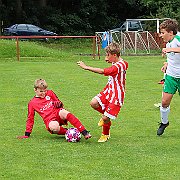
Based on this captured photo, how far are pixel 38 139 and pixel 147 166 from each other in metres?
2.29

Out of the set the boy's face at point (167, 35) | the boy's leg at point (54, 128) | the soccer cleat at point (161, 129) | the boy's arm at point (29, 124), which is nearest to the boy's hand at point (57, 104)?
the boy's leg at point (54, 128)

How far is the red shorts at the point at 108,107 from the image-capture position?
867 cm

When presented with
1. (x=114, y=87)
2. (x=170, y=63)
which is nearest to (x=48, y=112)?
(x=114, y=87)

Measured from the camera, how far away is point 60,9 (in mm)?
53688

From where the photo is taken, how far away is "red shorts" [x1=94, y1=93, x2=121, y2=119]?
8.67m

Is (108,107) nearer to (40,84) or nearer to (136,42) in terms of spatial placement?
(40,84)

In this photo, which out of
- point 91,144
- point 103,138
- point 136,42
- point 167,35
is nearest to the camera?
point 91,144

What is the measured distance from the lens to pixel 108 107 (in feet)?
28.6

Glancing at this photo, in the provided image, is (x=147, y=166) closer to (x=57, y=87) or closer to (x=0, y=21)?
(x=57, y=87)

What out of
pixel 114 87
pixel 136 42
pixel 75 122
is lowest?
pixel 136 42

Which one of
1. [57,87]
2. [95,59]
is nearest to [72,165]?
[57,87]

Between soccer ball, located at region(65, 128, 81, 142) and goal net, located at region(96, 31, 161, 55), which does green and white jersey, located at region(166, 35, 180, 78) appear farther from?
goal net, located at region(96, 31, 161, 55)

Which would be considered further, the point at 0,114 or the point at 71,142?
the point at 0,114

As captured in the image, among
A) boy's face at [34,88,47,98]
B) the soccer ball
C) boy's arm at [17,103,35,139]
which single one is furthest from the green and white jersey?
boy's arm at [17,103,35,139]
